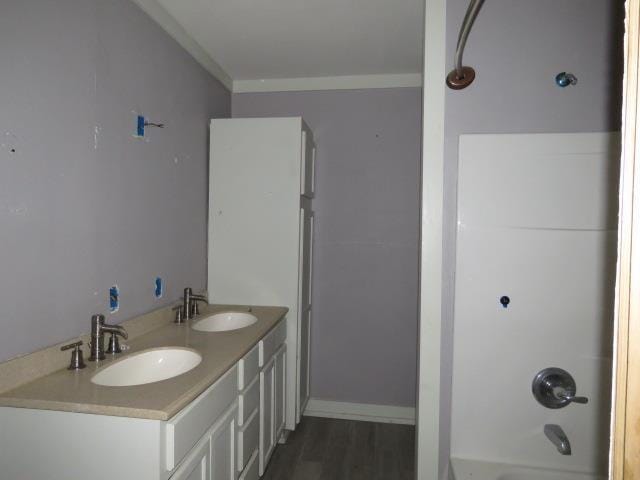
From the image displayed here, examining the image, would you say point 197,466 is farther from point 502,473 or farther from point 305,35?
Result: point 305,35

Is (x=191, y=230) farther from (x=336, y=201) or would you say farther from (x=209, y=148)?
(x=336, y=201)

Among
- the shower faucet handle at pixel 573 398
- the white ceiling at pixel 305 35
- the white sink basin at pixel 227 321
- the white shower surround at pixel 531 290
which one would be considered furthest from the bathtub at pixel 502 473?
the white ceiling at pixel 305 35

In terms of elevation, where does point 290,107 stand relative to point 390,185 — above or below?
above

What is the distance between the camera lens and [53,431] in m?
1.14

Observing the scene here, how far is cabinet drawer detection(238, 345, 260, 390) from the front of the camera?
168 centimetres

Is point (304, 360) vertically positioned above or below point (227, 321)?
below

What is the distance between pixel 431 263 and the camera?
1.50 metres

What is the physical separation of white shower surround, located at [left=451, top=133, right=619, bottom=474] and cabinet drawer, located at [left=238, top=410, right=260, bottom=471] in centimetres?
90

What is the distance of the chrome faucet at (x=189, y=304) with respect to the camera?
85.6 inches

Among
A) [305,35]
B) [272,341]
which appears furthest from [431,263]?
[305,35]

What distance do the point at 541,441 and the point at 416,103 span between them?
7.43 ft

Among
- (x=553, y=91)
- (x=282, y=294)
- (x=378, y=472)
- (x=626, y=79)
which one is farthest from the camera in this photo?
(x=282, y=294)

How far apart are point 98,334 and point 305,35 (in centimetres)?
194

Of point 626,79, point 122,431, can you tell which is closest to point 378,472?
point 122,431
